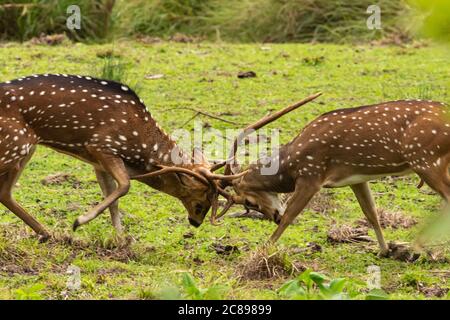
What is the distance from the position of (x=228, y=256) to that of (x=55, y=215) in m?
1.74

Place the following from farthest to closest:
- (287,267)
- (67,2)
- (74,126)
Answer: (67,2) < (74,126) < (287,267)

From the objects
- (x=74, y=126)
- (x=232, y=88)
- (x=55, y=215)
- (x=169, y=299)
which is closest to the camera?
(x=169, y=299)

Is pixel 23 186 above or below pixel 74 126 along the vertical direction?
below

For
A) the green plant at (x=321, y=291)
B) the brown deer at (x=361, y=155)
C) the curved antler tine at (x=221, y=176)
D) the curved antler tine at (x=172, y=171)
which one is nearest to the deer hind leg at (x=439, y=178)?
the brown deer at (x=361, y=155)

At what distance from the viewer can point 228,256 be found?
8.79 metres

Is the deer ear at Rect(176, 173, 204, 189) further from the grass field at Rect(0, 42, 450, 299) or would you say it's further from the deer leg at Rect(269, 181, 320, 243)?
the deer leg at Rect(269, 181, 320, 243)

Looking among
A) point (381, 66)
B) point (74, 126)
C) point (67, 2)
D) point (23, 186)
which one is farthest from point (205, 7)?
point (74, 126)

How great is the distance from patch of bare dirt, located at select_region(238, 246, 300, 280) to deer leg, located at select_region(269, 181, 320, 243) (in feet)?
2.48

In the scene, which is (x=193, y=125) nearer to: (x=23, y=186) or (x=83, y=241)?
(x=23, y=186)

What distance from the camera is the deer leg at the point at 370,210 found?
9.02 meters

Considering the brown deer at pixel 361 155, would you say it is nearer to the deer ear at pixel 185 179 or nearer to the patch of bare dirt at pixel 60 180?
the deer ear at pixel 185 179

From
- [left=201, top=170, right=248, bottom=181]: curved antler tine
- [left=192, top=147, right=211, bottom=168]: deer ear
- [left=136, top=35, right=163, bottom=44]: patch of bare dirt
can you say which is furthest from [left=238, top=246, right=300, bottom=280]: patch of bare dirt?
[left=136, top=35, right=163, bottom=44]: patch of bare dirt

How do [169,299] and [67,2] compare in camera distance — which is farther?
[67,2]
